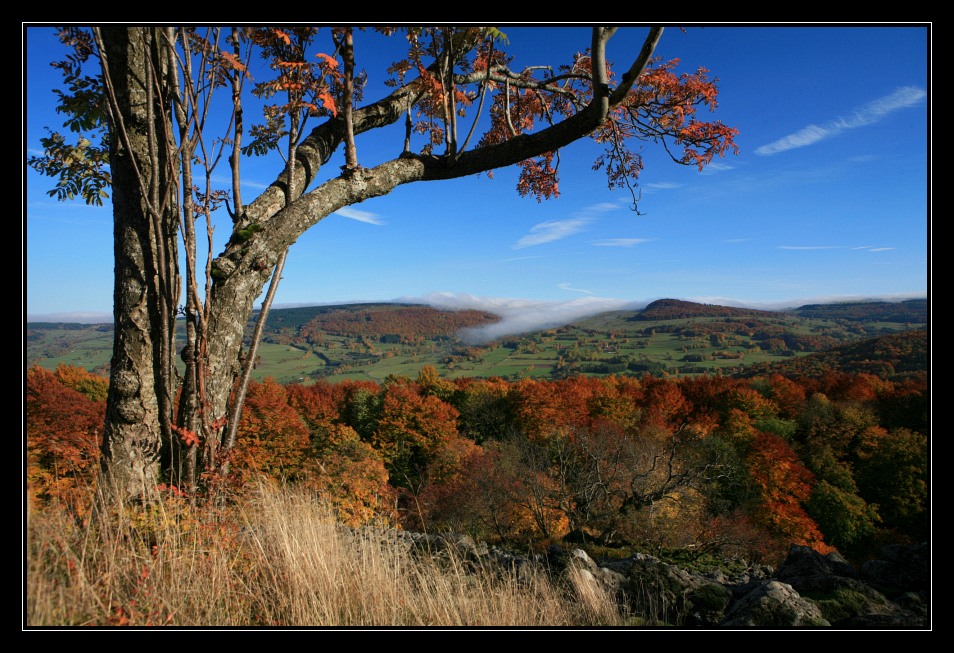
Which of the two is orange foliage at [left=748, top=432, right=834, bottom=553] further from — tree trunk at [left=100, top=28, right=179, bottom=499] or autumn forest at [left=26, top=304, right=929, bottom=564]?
tree trunk at [left=100, top=28, right=179, bottom=499]

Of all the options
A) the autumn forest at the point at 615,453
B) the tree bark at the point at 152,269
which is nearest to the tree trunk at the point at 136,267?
the tree bark at the point at 152,269

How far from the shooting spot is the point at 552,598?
284cm

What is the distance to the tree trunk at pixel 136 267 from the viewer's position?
9.20 ft

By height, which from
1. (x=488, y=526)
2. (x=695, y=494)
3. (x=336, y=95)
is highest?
(x=336, y=95)

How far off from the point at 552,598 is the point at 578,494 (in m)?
16.4

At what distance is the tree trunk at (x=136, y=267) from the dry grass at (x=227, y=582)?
407 millimetres

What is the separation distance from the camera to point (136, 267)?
281 centimetres

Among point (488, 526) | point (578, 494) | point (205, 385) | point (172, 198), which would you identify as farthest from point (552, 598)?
point (488, 526)

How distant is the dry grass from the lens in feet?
7.31

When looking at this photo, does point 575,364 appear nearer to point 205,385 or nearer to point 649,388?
point 649,388

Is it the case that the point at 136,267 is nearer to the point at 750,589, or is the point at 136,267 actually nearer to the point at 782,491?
the point at 750,589

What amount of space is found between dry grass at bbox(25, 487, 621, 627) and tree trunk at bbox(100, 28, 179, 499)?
407 mm

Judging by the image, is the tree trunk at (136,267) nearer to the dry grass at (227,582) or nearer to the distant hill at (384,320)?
the dry grass at (227,582)
